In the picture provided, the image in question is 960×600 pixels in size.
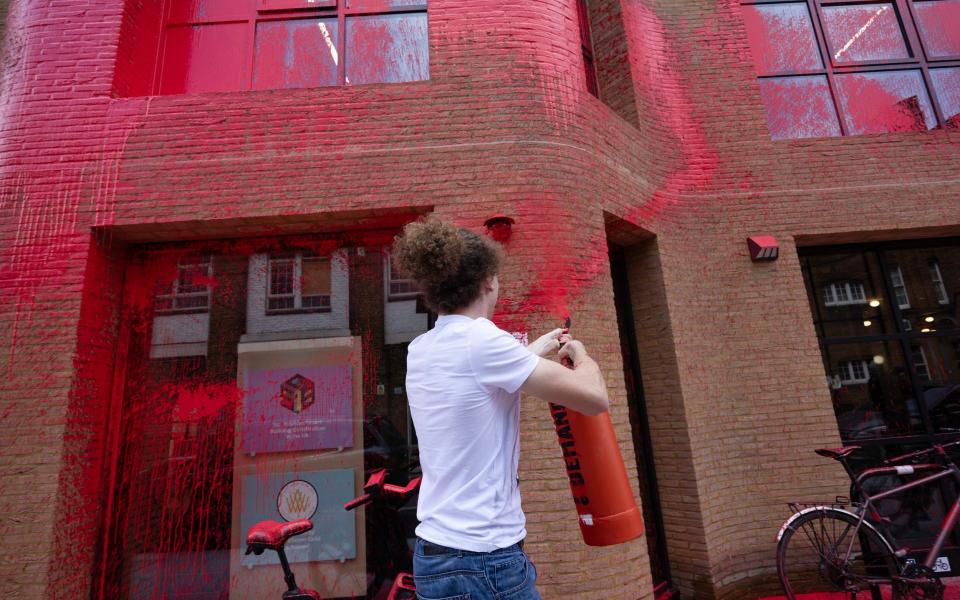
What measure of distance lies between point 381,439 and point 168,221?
2634 mm

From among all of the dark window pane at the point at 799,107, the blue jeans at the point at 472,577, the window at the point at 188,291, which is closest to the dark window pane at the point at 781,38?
the dark window pane at the point at 799,107

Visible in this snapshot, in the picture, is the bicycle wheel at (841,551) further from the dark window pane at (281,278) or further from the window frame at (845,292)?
the dark window pane at (281,278)

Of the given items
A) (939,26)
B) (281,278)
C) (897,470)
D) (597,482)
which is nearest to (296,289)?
(281,278)

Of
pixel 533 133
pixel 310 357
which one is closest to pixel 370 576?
pixel 310 357

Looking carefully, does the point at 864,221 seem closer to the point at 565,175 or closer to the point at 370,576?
the point at 565,175

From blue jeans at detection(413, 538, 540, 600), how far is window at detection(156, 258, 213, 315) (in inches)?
150

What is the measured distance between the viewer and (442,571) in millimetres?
1482

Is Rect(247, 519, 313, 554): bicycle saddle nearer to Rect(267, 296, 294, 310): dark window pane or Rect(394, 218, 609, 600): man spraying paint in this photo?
Rect(267, 296, 294, 310): dark window pane

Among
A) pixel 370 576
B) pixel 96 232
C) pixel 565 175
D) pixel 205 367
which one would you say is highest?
pixel 565 175

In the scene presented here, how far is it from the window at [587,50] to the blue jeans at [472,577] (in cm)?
576

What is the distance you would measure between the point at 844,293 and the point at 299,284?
19.5 ft

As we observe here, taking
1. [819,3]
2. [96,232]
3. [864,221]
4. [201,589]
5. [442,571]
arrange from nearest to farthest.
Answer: [442,571], [201,589], [96,232], [864,221], [819,3]

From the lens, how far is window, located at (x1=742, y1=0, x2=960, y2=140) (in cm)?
613

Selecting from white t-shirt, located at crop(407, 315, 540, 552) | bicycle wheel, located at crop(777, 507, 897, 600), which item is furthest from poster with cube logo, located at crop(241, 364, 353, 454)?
bicycle wheel, located at crop(777, 507, 897, 600)
